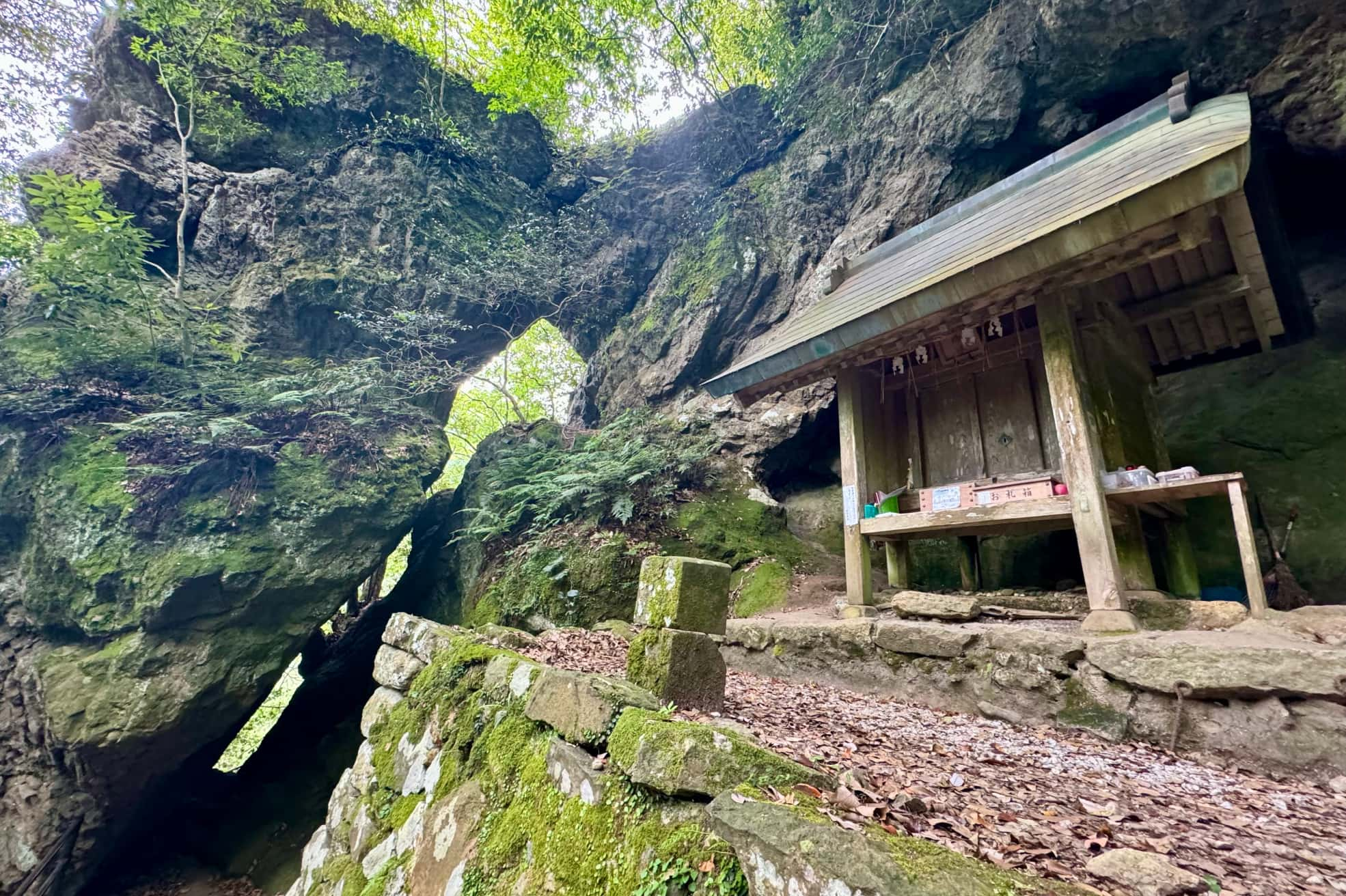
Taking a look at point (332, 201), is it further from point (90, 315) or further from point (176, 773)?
point (176, 773)

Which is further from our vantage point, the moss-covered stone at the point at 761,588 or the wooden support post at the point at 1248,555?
the moss-covered stone at the point at 761,588

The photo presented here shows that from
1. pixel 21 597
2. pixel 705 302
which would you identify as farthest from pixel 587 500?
pixel 21 597

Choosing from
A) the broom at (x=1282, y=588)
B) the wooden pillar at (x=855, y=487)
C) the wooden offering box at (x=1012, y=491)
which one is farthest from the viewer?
the wooden pillar at (x=855, y=487)

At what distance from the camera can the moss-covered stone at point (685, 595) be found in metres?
3.03

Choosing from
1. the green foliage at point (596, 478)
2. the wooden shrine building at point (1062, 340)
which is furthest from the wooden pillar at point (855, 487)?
the green foliage at point (596, 478)

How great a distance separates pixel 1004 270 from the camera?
15.4ft

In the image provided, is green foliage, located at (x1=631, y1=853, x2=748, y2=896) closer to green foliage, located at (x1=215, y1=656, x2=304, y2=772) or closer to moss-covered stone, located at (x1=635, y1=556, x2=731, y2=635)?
moss-covered stone, located at (x1=635, y1=556, x2=731, y2=635)

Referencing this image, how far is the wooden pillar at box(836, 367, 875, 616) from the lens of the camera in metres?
5.85

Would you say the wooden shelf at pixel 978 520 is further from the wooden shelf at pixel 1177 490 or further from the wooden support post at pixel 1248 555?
the wooden support post at pixel 1248 555

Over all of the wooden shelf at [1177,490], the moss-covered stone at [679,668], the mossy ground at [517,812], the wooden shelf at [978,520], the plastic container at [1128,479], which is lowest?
the mossy ground at [517,812]

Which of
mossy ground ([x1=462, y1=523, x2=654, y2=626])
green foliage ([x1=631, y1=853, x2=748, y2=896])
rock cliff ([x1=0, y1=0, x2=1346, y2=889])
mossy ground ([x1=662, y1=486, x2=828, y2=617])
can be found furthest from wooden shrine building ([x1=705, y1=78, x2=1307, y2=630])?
green foliage ([x1=631, y1=853, x2=748, y2=896])

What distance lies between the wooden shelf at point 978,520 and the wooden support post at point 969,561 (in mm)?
1443

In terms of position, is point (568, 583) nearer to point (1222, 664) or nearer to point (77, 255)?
point (1222, 664)

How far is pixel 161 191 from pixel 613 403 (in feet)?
34.2
